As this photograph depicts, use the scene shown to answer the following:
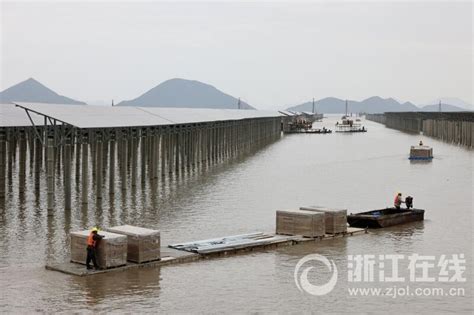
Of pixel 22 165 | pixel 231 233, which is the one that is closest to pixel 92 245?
pixel 231 233

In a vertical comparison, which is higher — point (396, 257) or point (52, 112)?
point (52, 112)

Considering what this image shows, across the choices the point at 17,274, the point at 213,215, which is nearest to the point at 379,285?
the point at 17,274

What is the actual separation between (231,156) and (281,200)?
30.2 meters

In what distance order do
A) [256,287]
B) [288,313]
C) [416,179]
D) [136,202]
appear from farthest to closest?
[416,179], [136,202], [256,287], [288,313]

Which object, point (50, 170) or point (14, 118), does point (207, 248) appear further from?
point (14, 118)

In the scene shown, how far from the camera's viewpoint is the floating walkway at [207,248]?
19.7 meters

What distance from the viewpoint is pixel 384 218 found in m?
28.1

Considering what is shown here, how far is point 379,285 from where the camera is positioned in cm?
1917

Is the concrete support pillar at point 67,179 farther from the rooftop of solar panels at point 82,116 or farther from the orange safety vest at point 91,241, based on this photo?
the orange safety vest at point 91,241

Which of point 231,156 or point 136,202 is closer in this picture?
point 136,202

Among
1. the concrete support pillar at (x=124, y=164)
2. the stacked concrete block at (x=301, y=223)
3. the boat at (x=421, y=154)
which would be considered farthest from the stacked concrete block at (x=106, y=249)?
the boat at (x=421, y=154)

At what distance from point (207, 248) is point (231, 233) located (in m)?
4.69

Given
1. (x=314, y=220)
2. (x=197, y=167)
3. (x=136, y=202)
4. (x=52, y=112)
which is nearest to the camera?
(x=314, y=220)

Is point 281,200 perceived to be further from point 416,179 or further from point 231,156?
point 231,156
